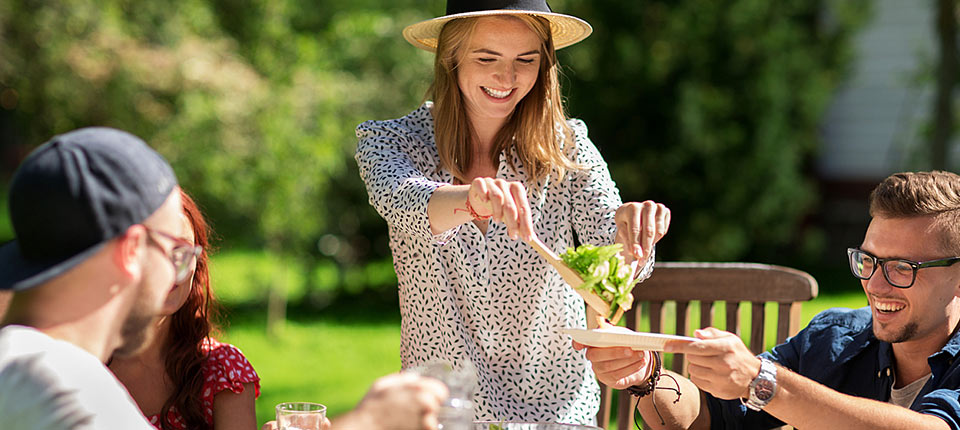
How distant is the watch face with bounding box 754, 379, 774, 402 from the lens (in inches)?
95.6

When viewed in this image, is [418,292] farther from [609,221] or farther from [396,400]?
[396,400]

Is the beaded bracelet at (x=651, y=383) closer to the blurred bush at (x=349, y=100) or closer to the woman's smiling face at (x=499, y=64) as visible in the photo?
the woman's smiling face at (x=499, y=64)

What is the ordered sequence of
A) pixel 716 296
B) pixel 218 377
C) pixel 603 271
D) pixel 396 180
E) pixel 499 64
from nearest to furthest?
A: pixel 603 271 < pixel 218 377 < pixel 396 180 < pixel 499 64 < pixel 716 296

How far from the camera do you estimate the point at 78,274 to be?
161cm

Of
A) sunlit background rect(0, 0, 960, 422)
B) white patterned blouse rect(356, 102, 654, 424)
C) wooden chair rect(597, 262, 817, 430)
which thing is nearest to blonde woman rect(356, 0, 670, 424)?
white patterned blouse rect(356, 102, 654, 424)

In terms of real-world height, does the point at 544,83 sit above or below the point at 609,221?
above

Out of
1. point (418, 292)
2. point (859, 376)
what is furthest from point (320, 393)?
point (859, 376)

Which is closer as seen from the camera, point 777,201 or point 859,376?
point 859,376

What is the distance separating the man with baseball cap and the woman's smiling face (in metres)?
1.53

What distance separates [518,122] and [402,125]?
0.41 metres

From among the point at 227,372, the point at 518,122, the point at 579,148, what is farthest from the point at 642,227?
the point at 227,372

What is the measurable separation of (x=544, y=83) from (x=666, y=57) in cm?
780

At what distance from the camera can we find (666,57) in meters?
10.7

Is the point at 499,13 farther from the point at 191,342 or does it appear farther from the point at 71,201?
the point at 71,201
